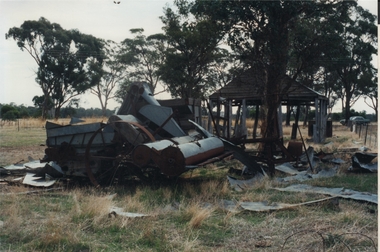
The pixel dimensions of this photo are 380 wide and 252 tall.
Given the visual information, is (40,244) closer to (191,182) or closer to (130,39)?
(191,182)

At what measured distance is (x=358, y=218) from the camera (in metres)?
6.56

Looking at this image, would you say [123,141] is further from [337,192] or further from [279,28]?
[279,28]

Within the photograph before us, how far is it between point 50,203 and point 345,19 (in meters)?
13.1

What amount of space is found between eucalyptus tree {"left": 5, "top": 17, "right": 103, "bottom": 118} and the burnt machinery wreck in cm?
2323

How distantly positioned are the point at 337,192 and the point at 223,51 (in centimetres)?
2769

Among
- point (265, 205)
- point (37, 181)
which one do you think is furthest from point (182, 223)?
point (37, 181)

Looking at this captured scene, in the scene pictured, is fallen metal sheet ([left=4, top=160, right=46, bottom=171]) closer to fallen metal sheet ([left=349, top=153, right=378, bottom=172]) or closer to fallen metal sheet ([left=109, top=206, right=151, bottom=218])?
fallen metal sheet ([left=109, top=206, right=151, bottom=218])

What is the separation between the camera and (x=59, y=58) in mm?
36344

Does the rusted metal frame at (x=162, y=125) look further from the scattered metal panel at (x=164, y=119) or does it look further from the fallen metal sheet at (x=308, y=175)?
the fallen metal sheet at (x=308, y=175)

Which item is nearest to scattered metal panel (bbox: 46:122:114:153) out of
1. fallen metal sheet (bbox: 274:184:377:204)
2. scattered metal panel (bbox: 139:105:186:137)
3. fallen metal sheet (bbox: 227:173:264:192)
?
scattered metal panel (bbox: 139:105:186:137)

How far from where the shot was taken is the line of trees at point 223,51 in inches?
620

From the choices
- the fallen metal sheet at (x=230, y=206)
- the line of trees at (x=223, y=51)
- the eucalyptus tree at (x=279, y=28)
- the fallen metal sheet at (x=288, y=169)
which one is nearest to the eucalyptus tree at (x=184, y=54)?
the line of trees at (x=223, y=51)

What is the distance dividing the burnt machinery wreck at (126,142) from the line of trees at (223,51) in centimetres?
239

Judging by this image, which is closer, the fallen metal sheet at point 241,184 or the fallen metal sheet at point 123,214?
the fallen metal sheet at point 123,214
